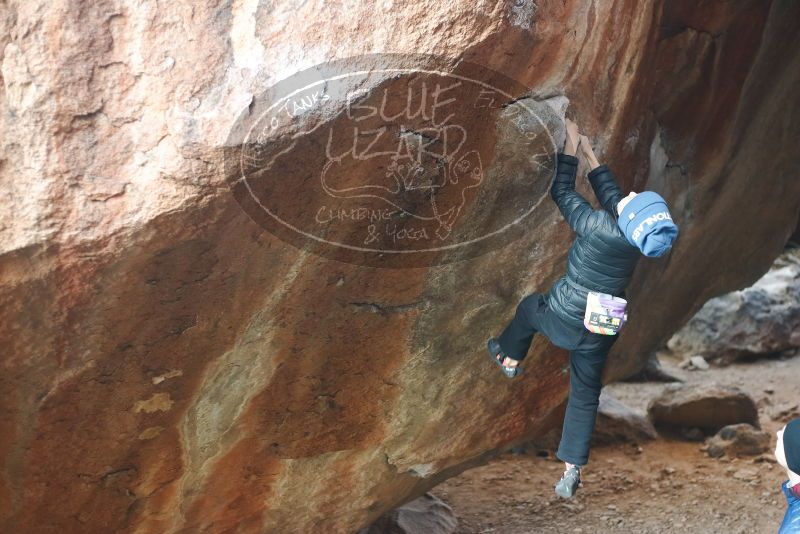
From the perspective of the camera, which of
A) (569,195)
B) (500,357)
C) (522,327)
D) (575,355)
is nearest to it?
(569,195)

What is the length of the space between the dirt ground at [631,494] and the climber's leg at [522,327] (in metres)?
2.20

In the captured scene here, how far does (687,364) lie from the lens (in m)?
8.41

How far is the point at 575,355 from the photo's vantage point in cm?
326

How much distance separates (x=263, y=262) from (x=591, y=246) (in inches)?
43.7

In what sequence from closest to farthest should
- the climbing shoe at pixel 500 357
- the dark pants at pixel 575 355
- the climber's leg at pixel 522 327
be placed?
1. the dark pants at pixel 575 355
2. the climber's leg at pixel 522 327
3. the climbing shoe at pixel 500 357

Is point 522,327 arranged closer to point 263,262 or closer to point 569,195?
point 569,195

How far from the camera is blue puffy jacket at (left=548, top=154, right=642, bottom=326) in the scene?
2957 millimetres

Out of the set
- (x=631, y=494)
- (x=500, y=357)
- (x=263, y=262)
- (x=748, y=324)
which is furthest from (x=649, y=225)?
(x=748, y=324)

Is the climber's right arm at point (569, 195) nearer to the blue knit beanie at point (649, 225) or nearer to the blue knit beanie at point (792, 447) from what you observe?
the blue knit beanie at point (649, 225)

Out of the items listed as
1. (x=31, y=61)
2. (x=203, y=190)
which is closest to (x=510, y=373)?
(x=203, y=190)

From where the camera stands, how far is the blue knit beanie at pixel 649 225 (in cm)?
271

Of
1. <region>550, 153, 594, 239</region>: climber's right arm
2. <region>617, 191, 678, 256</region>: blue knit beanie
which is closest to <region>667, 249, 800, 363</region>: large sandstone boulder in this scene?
<region>550, 153, 594, 239</region>: climber's right arm

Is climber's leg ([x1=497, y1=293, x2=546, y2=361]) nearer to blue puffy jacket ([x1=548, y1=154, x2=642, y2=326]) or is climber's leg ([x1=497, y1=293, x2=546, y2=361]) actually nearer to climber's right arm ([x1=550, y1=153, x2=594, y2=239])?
→ blue puffy jacket ([x1=548, y1=154, x2=642, y2=326])

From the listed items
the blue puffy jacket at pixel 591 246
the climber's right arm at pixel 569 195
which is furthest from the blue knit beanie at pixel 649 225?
the climber's right arm at pixel 569 195
